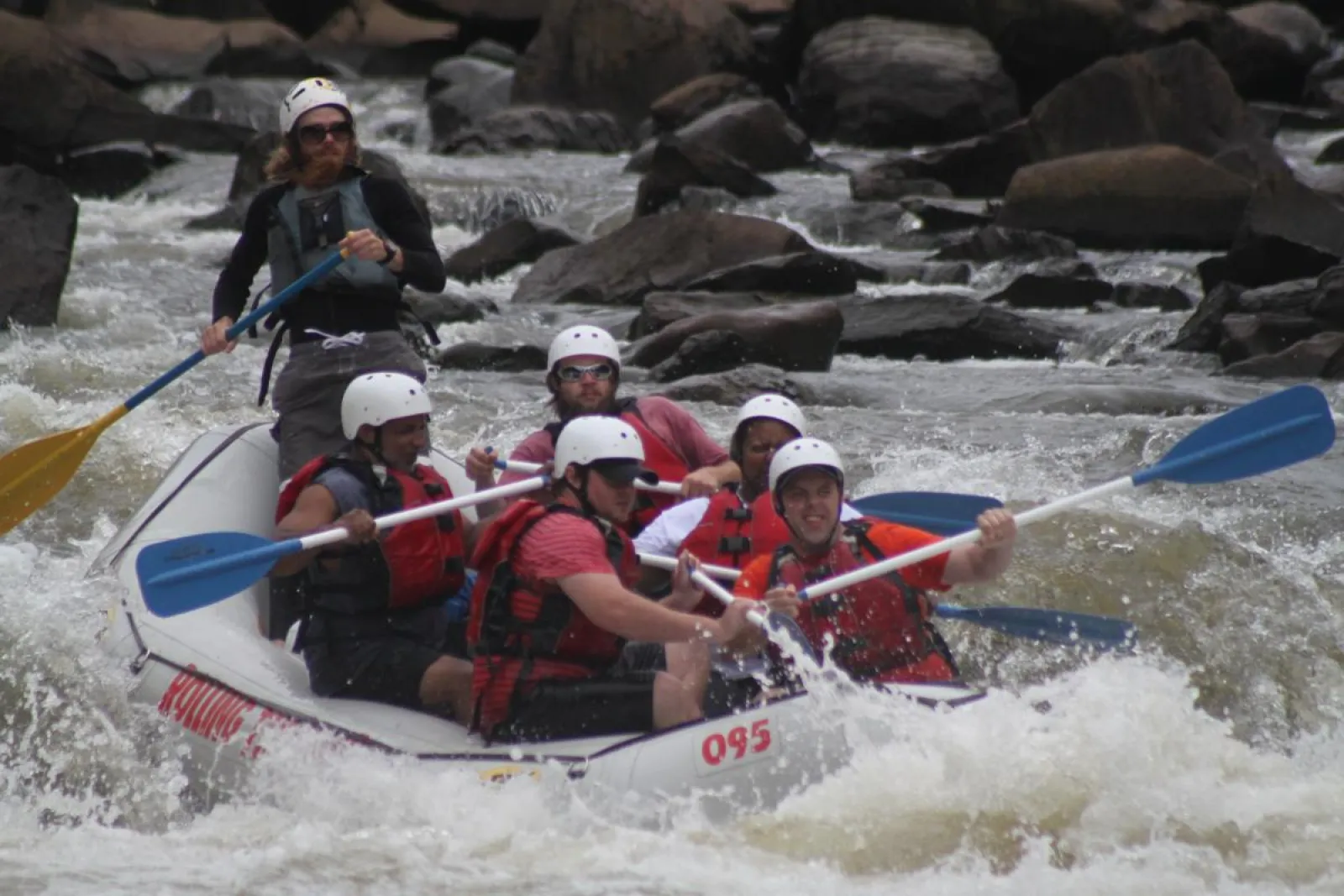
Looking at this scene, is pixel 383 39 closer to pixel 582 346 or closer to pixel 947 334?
pixel 947 334

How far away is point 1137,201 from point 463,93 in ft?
30.3

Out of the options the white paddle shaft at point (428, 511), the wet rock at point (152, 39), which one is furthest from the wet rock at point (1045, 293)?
the wet rock at point (152, 39)

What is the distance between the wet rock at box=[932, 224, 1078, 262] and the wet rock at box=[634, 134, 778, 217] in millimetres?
2551

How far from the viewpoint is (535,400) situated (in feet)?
34.9

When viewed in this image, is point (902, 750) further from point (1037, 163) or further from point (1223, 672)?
point (1037, 163)

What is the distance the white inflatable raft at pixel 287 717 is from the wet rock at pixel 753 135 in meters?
12.6

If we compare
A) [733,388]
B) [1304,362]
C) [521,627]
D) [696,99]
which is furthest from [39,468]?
[696,99]

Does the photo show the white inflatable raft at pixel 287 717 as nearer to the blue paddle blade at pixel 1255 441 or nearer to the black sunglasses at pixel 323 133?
the blue paddle blade at pixel 1255 441

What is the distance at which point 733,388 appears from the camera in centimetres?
1038

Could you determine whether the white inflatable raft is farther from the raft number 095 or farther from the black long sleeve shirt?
the black long sleeve shirt

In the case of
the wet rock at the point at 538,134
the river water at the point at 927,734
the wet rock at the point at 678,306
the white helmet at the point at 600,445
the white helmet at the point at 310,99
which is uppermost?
the white helmet at the point at 310,99

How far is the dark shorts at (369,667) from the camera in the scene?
521cm

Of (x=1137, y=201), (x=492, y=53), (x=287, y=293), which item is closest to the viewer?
(x=287, y=293)

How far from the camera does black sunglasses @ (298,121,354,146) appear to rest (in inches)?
235
